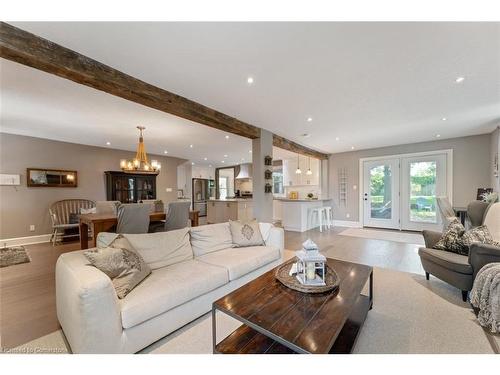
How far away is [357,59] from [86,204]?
6765mm

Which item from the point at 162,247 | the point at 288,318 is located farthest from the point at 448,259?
the point at 162,247

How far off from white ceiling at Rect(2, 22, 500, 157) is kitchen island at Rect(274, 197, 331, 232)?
9.63ft

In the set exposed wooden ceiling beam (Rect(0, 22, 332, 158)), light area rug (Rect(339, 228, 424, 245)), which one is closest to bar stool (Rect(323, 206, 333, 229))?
light area rug (Rect(339, 228, 424, 245))

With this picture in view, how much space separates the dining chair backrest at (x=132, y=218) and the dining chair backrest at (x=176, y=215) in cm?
38

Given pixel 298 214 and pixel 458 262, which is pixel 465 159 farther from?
pixel 458 262

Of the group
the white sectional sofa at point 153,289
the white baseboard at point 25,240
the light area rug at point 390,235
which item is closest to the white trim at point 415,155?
the light area rug at point 390,235

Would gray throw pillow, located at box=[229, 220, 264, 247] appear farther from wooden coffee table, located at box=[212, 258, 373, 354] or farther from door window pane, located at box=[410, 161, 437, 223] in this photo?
door window pane, located at box=[410, 161, 437, 223]

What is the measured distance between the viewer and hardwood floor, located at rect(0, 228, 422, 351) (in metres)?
1.92

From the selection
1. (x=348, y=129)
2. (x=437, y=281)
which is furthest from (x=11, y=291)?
(x=348, y=129)

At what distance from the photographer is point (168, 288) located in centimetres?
171

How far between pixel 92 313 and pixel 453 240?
3.71 metres

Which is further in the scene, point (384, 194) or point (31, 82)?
point (384, 194)

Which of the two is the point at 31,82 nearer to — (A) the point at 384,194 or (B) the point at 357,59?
(B) the point at 357,59
